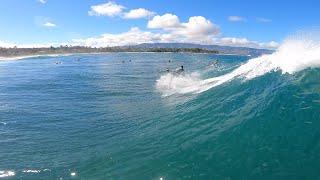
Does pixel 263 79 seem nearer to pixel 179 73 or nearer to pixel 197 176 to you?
pixel 197 176

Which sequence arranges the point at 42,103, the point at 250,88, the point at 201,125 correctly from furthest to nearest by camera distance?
the point at 42,103 < the point at 250,88 < the point at 201,125

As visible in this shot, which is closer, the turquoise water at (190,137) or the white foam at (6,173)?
the turquoise water at (190,137)

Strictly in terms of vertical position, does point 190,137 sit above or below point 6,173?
above

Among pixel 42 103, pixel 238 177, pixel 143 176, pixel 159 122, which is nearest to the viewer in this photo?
pixel 238 177

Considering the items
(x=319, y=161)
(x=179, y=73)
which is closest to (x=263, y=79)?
(x=319, y=161)

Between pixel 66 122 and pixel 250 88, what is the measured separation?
9.26 metres

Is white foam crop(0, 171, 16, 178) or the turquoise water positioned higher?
the turquoise water

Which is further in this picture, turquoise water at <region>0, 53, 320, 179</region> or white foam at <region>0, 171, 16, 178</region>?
white foam at <region>0, 171, 16, 178</region>

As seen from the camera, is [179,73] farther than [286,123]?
Yes

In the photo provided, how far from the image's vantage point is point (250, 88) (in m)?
19.7

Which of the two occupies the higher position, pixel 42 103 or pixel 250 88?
pixel 250 88

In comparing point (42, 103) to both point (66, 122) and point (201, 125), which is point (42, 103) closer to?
point (66, 122)

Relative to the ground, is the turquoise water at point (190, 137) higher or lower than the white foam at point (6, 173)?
higher

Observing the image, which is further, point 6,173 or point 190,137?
point 190,137
